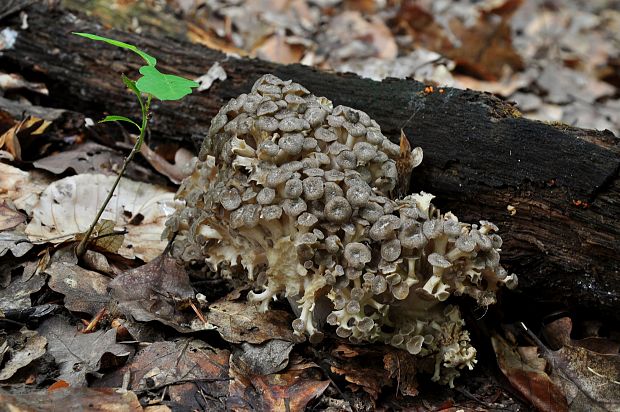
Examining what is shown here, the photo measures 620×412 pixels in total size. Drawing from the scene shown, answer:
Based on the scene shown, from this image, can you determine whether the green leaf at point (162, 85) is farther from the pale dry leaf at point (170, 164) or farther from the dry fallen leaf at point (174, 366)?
the pale dry leaf at point (170, 164)

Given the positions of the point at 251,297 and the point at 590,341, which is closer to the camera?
the point at 251,297

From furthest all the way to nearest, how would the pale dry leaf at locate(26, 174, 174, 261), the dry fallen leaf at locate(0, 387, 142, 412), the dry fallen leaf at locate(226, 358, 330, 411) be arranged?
the pale dry leaf at locate(26, 174, 174, 261) < the dry fallen leaf at locate(226, 358, 330, 411) < the dry fallen leaf at locate(0, 387, 142, 412)

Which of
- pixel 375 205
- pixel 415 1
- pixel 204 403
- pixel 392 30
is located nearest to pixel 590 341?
pixel 375 205

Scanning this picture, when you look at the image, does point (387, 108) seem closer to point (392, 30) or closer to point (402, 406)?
point (402, 406)

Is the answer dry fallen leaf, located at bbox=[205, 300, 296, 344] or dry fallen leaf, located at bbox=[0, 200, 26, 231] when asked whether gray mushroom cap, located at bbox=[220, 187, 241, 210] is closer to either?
dry fallen leaf, located at bbox=[205, 300, 296, 344]

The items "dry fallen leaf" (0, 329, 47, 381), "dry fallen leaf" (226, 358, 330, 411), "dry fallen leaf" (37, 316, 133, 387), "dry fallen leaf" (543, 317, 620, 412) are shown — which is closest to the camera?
"dry fallen leaf" (0, 329, 47, 381)

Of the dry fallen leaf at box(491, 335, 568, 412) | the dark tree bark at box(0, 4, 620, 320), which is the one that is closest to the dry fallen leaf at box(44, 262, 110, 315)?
the dark tree bark at box(0, 4, 620, 320)

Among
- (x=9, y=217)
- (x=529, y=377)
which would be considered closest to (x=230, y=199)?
(x=9, y=217)

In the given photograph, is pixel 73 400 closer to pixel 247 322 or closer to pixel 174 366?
pixel 174 366
